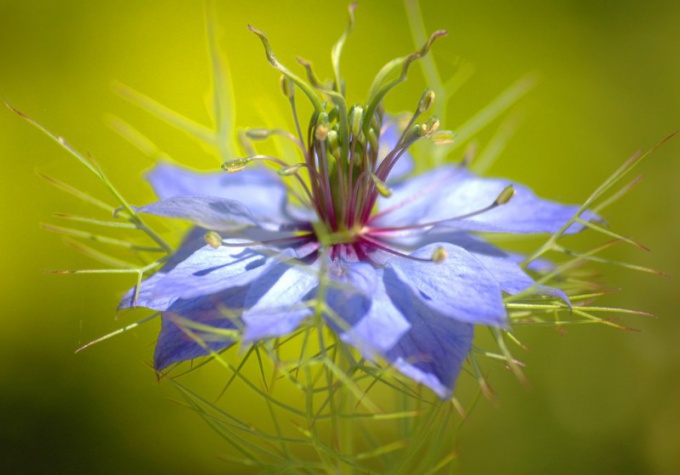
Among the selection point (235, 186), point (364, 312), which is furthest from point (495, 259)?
point (235, 186)

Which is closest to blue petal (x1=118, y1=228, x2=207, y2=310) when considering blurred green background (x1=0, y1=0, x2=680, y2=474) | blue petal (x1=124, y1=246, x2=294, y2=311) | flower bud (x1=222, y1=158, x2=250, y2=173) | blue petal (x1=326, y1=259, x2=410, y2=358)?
blue petal (x1=124, y1=246, x2=294, y2=311)

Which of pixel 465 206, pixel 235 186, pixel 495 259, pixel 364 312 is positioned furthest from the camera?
pixel 235 186

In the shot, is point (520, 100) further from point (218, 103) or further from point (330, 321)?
point (330, 321)

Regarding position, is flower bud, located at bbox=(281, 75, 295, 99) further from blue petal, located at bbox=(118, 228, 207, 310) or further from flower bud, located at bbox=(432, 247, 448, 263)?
flower bud, located at bbox=(432, 247, 448, 263)

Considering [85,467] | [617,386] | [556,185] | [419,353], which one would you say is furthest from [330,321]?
[556,185]

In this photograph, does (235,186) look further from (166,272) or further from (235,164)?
(166,272)

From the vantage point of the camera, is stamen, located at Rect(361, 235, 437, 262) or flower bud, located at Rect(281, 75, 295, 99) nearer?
stamen, located at Rect(361, 235, 437, 262)
